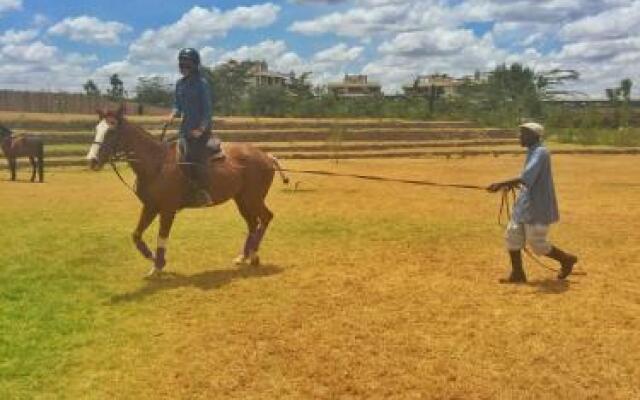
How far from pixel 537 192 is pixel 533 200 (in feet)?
0.39

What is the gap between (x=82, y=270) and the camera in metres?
10.8

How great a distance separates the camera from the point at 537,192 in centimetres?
950

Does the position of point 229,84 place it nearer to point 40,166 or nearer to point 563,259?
point 40,166

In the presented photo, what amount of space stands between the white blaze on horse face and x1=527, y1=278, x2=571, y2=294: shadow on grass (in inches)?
236

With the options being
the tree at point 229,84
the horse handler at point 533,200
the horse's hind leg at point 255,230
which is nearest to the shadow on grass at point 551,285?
the horse handler at point 533,200

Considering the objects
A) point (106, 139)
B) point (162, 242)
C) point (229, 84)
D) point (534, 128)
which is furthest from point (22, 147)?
point (229, 84)

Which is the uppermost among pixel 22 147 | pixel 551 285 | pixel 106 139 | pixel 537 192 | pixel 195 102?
pixel 195 102

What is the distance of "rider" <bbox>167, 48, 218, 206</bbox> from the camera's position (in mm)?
10352

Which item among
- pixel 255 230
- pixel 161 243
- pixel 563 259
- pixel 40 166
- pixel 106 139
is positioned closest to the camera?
pixel 563 259

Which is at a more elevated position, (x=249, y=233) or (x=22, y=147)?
(x=22, y=147)

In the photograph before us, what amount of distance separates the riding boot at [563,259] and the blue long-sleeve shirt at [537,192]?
50cm

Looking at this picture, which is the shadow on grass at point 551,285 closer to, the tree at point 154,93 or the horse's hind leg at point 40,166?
the horse's hind leg at point 40,166

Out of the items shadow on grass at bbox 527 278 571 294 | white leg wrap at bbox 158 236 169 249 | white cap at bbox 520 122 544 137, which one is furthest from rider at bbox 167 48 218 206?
shadow on grass at bbox 527 278 571 294

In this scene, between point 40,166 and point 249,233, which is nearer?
point 249,233
